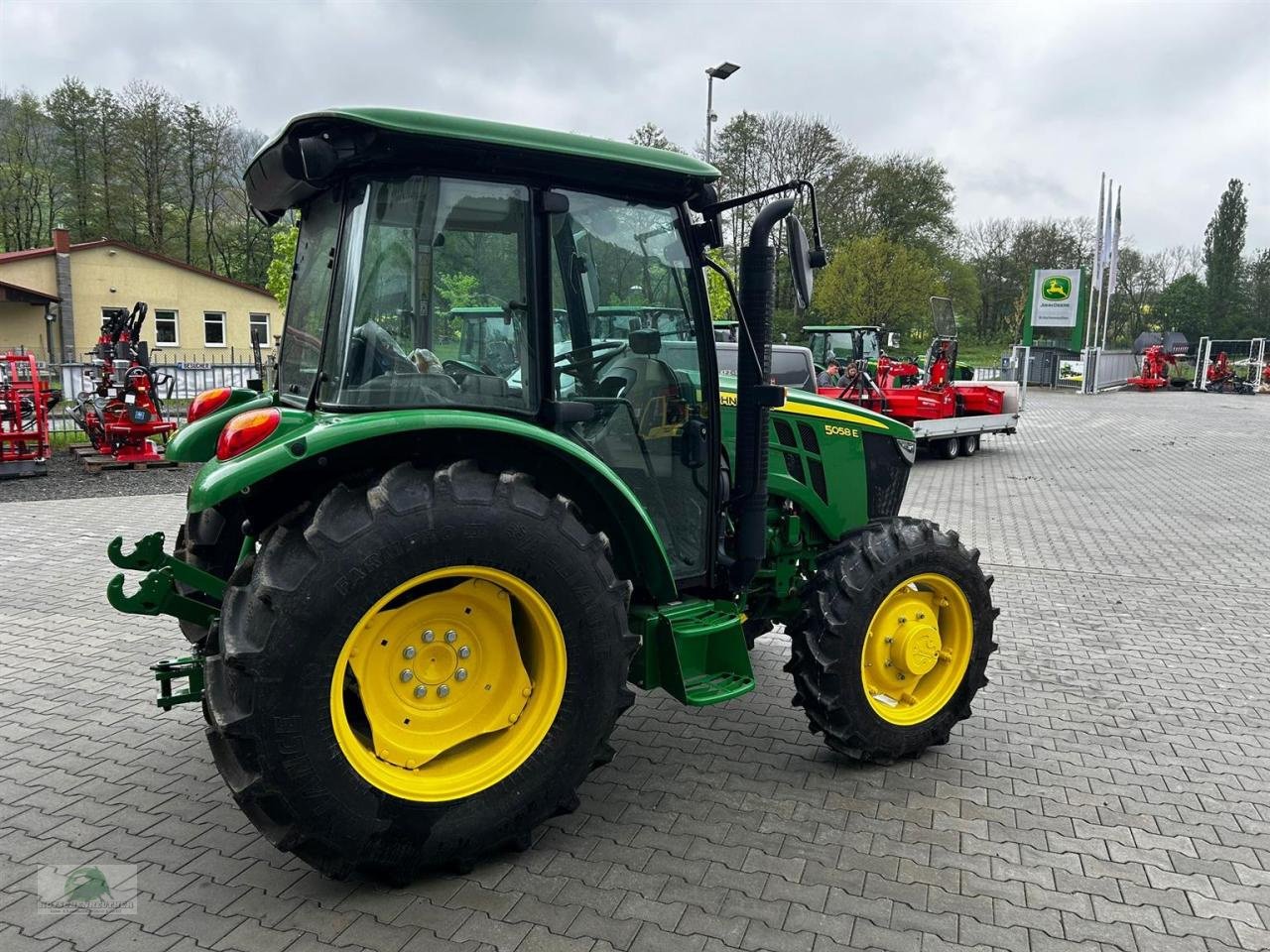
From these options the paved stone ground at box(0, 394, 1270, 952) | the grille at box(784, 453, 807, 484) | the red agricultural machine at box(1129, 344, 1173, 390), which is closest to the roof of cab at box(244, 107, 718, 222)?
the grille at box(784, 453, 807, 484)

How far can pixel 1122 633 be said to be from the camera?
19.3 ft

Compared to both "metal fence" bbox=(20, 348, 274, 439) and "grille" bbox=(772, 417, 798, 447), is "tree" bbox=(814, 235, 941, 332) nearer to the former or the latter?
"metal fence" bbox=(20, 348, 274, 439)

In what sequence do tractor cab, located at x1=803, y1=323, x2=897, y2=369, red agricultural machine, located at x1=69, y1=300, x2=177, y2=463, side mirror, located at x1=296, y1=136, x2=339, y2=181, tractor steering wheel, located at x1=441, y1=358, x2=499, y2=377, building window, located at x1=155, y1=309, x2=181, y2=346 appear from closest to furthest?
side mirror, located at x1=296, y1=136, x2=339, y2=181 → tractor steering wheel, located at x1=441, y1=358, x2=499, y2=377 → red agricultural machine, located at x1=69, y1=300, x2=177, y2=463 → tractor cab, located at x1=803, y1=323, x2=897, y2=369 → building window, located at x1=155, y1=309, x2=181, y2=346

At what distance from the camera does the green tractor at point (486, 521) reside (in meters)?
2.59

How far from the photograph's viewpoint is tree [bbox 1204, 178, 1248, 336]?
53156 mm

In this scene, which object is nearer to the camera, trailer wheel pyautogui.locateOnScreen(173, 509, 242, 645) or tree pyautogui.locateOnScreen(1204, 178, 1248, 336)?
trailer wheel pyautogui.locateOnScreen(173, 509, 242, 645)

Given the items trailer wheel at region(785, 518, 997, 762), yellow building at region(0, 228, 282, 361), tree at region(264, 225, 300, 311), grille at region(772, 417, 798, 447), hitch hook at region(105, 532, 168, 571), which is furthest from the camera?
yellow building at region(0, 228, 282, 361)

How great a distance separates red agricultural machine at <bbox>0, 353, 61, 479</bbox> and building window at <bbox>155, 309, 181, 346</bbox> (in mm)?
22349

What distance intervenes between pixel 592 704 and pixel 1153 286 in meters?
63.0

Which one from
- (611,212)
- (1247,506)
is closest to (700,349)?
(611,212)

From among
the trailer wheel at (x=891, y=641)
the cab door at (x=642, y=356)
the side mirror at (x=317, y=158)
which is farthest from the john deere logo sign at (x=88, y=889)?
the trailer wheel at (x=891, y=641)

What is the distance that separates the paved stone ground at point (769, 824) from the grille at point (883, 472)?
111cm

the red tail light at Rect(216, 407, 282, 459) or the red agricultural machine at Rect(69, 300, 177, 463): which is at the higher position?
the red tail light at Rect(216, 407, 282, 459)

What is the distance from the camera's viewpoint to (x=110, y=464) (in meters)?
11.7
